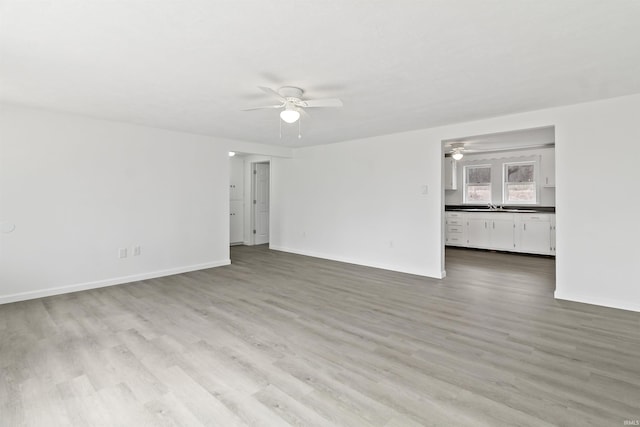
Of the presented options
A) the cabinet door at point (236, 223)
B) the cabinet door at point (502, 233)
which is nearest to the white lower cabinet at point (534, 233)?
the cabinet door at point (502, 233)

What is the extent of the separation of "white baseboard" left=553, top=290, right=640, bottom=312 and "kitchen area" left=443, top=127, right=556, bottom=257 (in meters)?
3.15

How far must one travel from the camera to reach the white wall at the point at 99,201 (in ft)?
12.4

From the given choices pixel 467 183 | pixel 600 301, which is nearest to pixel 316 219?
pixel 467 183

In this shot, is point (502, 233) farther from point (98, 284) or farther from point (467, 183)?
point (98, 284)

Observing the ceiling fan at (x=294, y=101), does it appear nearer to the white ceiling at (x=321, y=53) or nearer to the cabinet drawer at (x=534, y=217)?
the white ceiling at (x=321, y=53)

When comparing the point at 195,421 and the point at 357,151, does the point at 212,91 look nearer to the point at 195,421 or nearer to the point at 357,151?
the point at 195,421

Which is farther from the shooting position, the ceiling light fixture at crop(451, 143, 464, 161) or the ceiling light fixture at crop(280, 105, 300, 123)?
the ceiling light fixture at crop(451, 143, 464, 161)

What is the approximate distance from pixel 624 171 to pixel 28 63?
5849mm

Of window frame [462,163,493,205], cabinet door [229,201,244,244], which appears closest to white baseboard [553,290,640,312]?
window frame [462,163,493,205]

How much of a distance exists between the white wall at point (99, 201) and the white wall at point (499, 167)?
5.98m

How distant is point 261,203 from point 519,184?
21.1ft

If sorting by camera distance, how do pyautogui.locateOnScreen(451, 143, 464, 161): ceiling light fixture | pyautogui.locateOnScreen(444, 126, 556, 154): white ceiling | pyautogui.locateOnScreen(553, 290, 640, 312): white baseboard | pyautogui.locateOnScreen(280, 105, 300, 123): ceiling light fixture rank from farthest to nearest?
pyautogui.locateOnScreen(451, 143, 464, 161): ceiling light fixture < pyautogui.locateOnScreen(444, 126, 556, 154): white ceiling < pyautogui.locateOnScreen(553, 290, 640, 312): white baseboard < pyautogui.locateOnScreen(280, 105, 300, 123): ceiling light fixture

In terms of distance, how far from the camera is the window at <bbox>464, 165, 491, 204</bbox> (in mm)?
7941

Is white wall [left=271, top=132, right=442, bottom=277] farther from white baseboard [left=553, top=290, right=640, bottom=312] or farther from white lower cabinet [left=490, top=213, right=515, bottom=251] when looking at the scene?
white lower cabinet [left=490, top=213, right=515, bottom=251]
